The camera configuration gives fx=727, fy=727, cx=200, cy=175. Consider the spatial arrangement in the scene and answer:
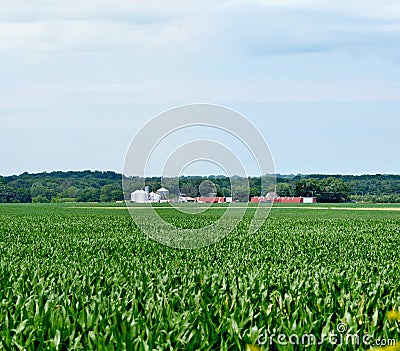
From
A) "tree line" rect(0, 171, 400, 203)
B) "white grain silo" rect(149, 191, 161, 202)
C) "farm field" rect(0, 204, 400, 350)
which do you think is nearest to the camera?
"farm field" rect(0, 204, 400, 350)

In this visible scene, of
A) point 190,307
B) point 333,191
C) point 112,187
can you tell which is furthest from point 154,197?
point 333,191

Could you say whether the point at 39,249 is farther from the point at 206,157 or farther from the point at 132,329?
the point at 132,329

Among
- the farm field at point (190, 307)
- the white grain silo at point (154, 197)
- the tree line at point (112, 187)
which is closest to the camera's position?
the farm field at point (190, 307)

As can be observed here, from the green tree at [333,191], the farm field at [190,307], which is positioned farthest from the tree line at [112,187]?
the farm field at [190,307]

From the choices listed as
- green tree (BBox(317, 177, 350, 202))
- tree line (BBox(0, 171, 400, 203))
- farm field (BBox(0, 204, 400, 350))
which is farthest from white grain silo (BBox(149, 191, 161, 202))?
green tree (BBox(317, 177, 350, 202))

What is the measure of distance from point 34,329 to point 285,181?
129m

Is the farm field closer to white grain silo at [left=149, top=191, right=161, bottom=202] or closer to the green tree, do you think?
white grain silo at [left=149, top=191, right=161, bottom=202]

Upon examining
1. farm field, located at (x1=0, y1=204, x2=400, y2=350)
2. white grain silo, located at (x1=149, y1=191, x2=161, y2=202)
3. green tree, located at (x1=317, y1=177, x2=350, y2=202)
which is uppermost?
green tree, located at (x1=317, y1=177, x2=350, y2=202)

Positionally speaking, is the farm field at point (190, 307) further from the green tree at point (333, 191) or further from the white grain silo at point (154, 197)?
the green tree at point (333, 191)

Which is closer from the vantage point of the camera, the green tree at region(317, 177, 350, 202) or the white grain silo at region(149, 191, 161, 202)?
the white grain silo at region(149, 191, 161, 202)

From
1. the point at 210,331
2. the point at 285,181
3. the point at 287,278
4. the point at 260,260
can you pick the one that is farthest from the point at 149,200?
the point at 285,181

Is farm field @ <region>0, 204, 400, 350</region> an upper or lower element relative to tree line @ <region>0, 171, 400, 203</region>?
lower

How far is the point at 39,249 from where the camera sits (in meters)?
21.0

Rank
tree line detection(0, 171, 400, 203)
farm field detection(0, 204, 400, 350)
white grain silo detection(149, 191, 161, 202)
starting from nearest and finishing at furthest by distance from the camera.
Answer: farm field detection(0, 204, 400, 350) → white grain silo detection(149, 191, 161, 202) → tree line detection(0, 171, 400, 203)
